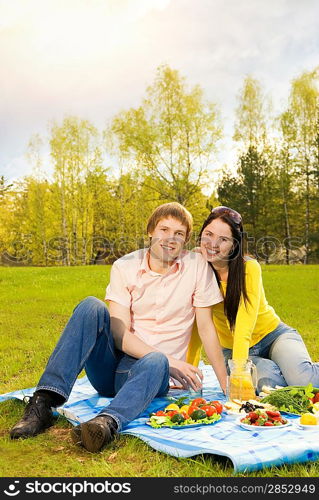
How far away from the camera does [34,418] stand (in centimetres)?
339

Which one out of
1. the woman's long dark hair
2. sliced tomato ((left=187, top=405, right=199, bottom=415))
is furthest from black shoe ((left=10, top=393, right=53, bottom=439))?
the woman's long dark hair

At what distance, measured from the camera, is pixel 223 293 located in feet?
13.2

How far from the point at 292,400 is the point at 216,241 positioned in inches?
44.5

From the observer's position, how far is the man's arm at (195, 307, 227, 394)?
12.3 ft

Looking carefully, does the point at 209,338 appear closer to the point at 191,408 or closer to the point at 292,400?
the point at 191,408

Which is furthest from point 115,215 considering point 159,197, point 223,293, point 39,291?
point 223,293

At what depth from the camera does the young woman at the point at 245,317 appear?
3879 millimetres

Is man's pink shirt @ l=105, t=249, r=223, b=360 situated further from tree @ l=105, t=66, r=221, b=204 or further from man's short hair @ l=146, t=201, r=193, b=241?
tree @ l=105, t=66, r=221, b=204

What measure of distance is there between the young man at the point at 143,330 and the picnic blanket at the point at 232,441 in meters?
0.18

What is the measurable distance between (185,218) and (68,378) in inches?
48.4

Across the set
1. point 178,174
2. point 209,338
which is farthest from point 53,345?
point 178,174

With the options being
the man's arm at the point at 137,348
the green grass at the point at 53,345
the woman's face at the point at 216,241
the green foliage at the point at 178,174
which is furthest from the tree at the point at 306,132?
the man's arm at the point at 137,348
